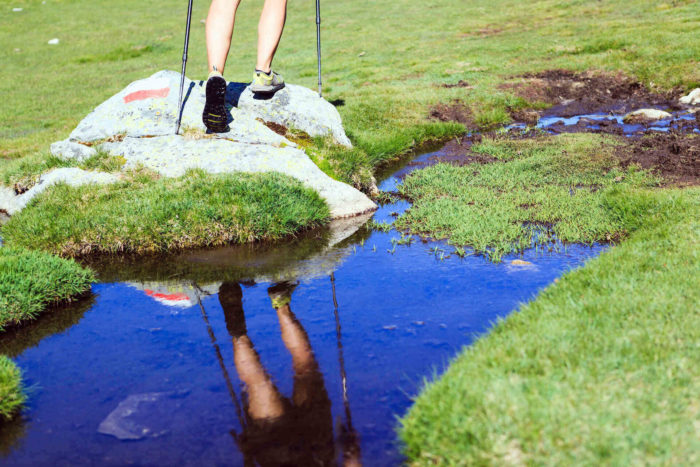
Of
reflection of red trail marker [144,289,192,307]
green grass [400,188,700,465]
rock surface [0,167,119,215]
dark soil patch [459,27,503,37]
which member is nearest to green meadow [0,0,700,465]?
green grass [400,188,700,465]

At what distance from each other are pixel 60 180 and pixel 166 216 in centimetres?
263

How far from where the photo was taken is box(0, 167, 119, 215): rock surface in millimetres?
9922

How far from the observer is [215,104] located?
9492mm

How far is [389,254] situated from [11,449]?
4850 millimetres

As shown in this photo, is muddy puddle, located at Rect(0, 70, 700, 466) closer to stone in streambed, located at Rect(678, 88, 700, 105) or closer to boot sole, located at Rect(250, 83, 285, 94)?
boot sole, located at Rect(250, 83, 285, 94)

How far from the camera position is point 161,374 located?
17.1 ft

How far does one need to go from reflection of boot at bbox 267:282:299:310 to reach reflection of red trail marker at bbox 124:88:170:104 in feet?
19.9

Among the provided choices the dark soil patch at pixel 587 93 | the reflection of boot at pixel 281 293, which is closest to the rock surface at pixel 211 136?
the reflection of boot at pixel 281 293

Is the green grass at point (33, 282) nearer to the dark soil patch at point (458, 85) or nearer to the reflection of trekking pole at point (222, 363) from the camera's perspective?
the reflection of trekking pole at point (222, 363)

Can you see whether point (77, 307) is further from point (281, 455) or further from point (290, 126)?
point (290, 126)

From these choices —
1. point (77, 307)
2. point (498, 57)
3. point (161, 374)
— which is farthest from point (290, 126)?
point (498, 57)

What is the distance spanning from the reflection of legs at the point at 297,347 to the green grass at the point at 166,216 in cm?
197

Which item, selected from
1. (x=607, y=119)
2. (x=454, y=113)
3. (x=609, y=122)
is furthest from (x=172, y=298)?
(x=607, y=119)

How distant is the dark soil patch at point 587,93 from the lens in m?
17.7
